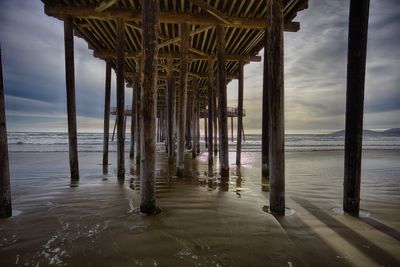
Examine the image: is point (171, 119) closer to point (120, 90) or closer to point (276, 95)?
point (120, 90)

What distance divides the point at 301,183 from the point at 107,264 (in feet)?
17.0

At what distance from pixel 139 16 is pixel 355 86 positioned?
200 inches

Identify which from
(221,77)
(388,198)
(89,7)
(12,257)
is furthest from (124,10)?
(388,198)

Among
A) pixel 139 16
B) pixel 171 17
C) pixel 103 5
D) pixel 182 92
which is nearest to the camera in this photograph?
pixel 103 5

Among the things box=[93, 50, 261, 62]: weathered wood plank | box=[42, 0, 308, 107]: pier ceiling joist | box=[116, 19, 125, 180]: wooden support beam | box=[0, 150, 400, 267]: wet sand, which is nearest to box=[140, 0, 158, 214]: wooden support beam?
box=[0, 150, 400, 267]: wet sand

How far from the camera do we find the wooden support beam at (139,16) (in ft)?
18.4

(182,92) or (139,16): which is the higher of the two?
(139,16)

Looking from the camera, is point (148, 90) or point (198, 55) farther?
point (198, 55)

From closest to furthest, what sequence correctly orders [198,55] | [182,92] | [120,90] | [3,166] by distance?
[3,166]
[120,90]
[182,92]
[198,55]

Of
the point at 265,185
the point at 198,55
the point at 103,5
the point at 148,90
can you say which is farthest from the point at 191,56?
the point at 148,90

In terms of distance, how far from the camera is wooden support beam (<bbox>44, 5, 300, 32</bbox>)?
5621 mm

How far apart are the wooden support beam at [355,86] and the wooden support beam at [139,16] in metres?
3.33

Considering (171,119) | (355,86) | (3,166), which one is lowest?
(3,166)

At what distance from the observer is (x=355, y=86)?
3.21m
